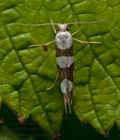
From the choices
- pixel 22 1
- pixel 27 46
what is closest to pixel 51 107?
pixel 27 46

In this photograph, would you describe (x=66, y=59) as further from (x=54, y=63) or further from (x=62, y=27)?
(x=62, y=27)

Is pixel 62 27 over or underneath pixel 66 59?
over

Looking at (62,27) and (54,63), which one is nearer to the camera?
(62,27)

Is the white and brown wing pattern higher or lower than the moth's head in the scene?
lower

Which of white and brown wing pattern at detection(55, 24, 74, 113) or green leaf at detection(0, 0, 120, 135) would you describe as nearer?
green leaf at detection(0, 0, 120, 135)

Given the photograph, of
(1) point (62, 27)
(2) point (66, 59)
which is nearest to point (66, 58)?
(2) point (66, 59)

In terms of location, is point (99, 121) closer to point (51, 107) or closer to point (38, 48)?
point (51, 107)
